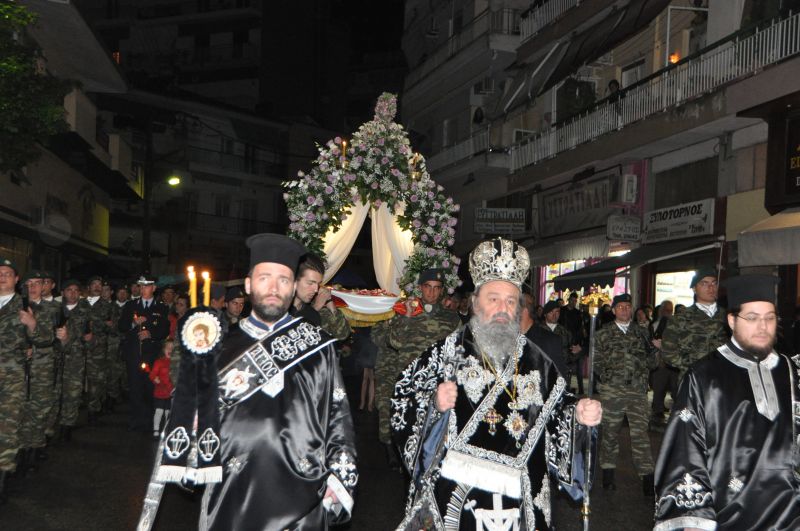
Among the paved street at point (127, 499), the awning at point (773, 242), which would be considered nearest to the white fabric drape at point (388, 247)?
the paved street at point (127, 499)

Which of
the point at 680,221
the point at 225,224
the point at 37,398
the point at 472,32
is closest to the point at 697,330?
the point at 37,398

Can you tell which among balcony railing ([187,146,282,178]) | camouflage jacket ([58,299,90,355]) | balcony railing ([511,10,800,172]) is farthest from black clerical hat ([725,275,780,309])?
balcony railing ([187,146,282,178])

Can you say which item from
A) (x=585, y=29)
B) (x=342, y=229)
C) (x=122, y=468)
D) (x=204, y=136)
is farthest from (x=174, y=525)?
(x=204, y=136)

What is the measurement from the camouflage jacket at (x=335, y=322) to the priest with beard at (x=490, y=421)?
6.30 metres

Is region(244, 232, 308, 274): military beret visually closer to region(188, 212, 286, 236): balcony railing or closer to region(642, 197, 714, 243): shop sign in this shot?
region(642, 197, 714, 243): shop sign

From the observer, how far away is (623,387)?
413 inches

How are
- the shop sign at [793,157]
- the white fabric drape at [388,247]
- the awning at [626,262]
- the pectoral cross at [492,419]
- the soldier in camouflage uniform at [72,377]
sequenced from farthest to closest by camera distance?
1. the awning at [626,262]
2. the shop sign at [793,157]
3. the white fabric drape at [388,247]
4. the soldier in camouflage uniform at [72,377]
5. the pectoral cross at [492,419]

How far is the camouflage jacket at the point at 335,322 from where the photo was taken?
11445 millimetres

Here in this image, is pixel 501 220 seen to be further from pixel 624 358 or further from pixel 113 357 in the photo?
pixel 624 358

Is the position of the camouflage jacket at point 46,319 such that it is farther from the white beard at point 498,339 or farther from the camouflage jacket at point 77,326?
the white beard at point 498,339

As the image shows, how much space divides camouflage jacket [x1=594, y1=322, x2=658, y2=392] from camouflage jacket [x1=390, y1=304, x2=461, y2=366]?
1689 millimetres

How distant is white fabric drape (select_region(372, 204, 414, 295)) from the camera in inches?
609

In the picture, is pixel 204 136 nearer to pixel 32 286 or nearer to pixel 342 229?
pixel 342 229

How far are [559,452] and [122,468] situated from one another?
709 cm
